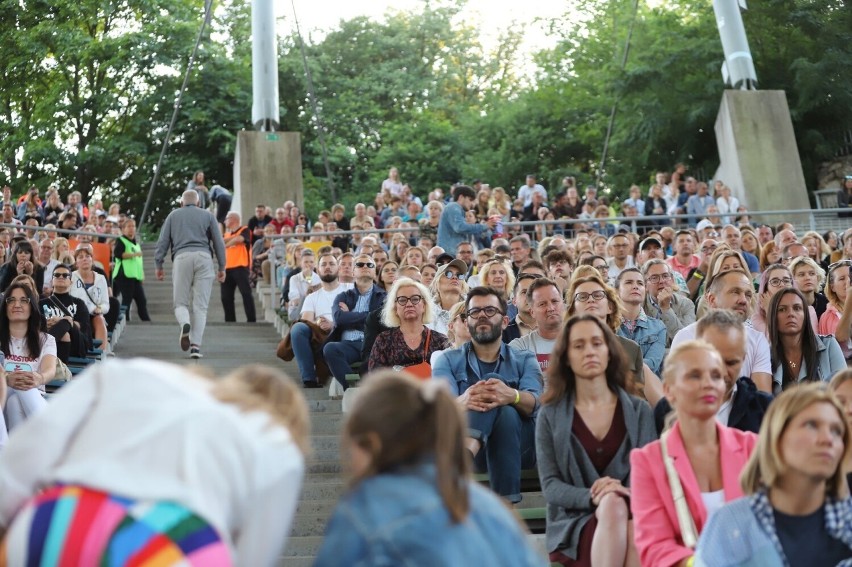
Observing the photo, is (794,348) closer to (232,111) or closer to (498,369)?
(498,369)

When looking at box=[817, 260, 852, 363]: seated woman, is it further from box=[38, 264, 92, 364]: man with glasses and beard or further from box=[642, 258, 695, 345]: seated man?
box=[38, 264, 92, 364]: man with glasses and beard

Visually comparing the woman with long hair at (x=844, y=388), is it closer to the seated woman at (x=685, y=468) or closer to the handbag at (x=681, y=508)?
the seated woman at (x=685, y=468)

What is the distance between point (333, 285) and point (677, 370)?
7.20m

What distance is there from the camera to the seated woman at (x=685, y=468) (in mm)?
4809

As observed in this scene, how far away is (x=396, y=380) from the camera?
283 centimetres

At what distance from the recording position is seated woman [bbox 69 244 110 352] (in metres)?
12.1

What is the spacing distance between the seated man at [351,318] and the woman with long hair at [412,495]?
7.48 m

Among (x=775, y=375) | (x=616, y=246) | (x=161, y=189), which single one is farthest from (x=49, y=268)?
(x=161, y=189)

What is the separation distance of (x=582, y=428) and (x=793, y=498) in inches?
65.7

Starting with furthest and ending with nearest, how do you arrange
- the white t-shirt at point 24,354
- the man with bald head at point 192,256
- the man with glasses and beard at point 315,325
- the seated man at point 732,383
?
1. the man with bald head at point 192,256
2. the man with glasses and beard at point 315,325
3. the white t-shirt at point 24,354
4. the seated man at point 732,383

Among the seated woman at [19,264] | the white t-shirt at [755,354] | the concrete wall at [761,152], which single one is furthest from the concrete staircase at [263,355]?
the concrete wall at [761,152]

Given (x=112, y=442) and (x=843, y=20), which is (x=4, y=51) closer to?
(x=843, y=20)

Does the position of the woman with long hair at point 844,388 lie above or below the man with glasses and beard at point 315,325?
below

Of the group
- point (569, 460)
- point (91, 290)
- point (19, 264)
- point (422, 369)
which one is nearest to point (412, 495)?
point (569, 460)
